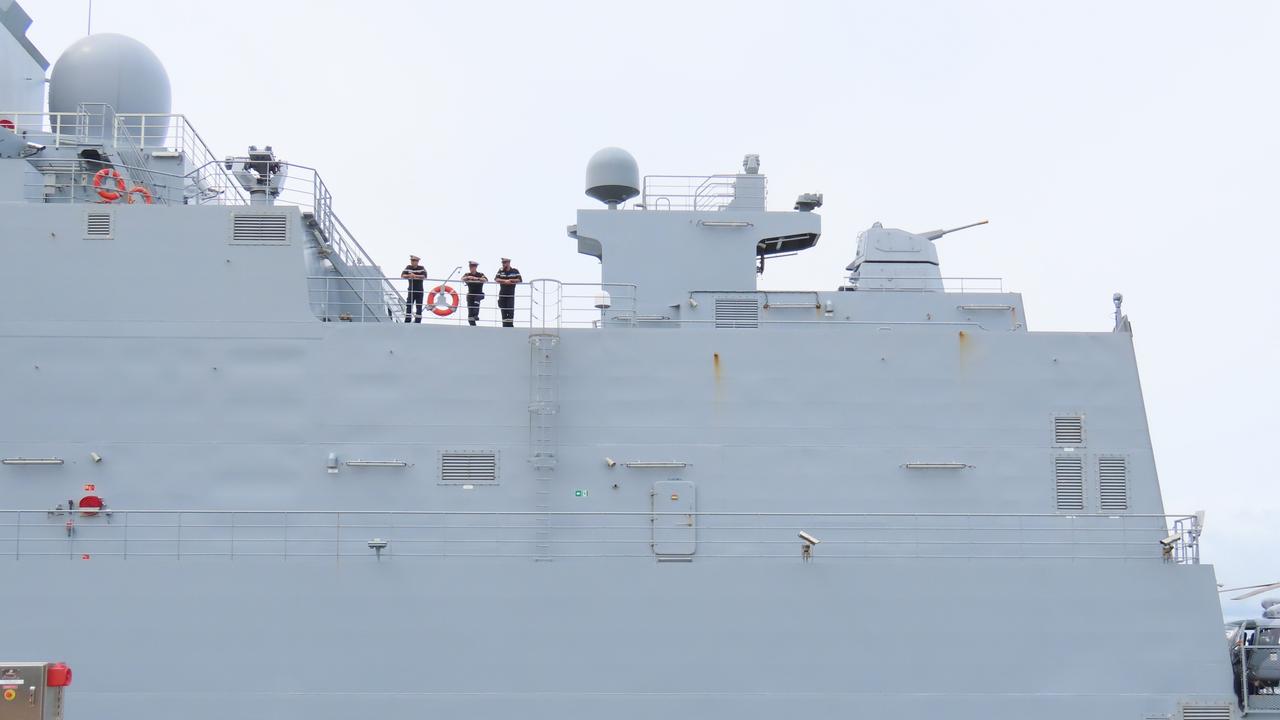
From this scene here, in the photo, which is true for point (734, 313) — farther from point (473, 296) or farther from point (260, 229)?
point (260, 229)

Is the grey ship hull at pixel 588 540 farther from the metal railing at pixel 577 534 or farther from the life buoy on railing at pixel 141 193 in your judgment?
the life buoy on railing at pixel 141 193

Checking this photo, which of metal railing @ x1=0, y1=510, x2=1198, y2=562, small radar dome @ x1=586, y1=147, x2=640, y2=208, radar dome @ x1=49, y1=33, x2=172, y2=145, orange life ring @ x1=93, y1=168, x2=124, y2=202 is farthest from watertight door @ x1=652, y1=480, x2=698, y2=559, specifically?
radar dome @ x1=49, y1=33, x2=172, y2=145

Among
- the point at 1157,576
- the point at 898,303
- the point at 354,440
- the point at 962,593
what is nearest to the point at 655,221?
the point at 898,303

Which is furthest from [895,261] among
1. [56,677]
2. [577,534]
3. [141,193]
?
[56,677]

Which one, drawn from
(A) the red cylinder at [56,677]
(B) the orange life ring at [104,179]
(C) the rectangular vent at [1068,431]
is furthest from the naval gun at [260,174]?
(C) the rectangular vent at [1068,431]

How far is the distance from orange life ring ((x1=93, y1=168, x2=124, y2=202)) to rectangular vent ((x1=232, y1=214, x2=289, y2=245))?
58.0 inches

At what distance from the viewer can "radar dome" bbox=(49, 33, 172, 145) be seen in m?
14.9

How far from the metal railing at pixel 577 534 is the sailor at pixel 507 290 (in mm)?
2543

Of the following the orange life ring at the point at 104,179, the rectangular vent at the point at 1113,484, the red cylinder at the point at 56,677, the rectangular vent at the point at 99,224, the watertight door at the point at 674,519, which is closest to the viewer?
the red cylinder at the point at 56,677

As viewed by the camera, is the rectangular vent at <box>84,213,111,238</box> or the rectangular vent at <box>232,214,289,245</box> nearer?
the rectangular vent at <box>84,213,111,238</box>

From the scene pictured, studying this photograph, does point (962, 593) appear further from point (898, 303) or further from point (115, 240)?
point (115, 240)

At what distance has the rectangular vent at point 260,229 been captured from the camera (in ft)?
42.1

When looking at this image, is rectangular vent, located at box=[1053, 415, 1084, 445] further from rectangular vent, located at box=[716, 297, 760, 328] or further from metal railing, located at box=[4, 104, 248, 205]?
metal railing, located at box=[4, 104, 248, 205]

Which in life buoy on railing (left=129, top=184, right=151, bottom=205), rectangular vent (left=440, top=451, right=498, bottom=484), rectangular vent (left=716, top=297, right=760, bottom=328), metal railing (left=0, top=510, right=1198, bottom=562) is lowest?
metal railing (left=0, top=510, right=1198, bottom=562)
